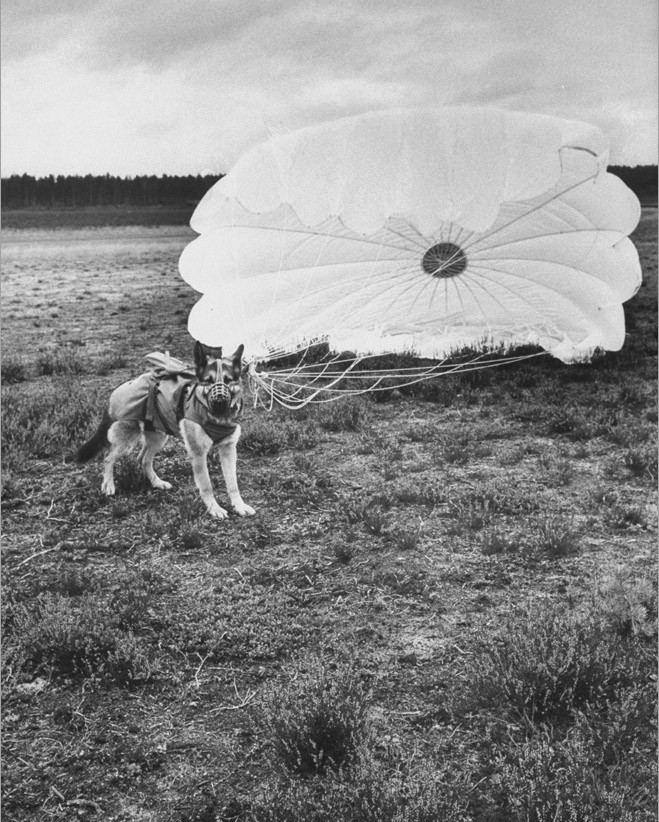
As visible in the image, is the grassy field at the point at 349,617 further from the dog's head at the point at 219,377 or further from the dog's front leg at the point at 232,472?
the dog's head at the point at 219,377

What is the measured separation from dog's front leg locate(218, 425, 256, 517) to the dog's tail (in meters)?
0.89

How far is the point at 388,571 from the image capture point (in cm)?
510

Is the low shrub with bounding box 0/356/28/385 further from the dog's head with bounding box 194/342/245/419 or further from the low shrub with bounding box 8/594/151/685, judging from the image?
the dog's head with bounding box 194/342/245/419

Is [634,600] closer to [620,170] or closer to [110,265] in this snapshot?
[620,170]

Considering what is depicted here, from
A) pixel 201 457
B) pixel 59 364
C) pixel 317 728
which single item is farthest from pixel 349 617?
pixel 59 364

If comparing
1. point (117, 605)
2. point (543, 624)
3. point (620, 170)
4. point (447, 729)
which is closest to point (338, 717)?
point (447, 729)

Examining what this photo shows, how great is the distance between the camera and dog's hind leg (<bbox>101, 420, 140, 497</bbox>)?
5.11 meters

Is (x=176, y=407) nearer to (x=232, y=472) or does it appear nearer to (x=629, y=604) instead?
(x=232, y=472)

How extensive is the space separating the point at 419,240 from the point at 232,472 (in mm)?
4504

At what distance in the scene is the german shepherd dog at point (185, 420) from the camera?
4113mm

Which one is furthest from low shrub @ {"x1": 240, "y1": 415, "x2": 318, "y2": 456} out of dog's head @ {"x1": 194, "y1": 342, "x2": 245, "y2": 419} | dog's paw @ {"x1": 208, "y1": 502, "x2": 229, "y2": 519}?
dog's head @ {"x1": 194, "y1": 342, "x2": 245, "y2": 419}

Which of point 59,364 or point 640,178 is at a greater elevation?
point 640,178

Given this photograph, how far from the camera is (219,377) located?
13.4ft

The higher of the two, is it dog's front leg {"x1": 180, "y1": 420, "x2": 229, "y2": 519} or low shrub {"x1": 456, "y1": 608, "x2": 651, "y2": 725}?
dog's front leg {"x1": 180, "y1": 420, "x2": 229, "y2": 519}
